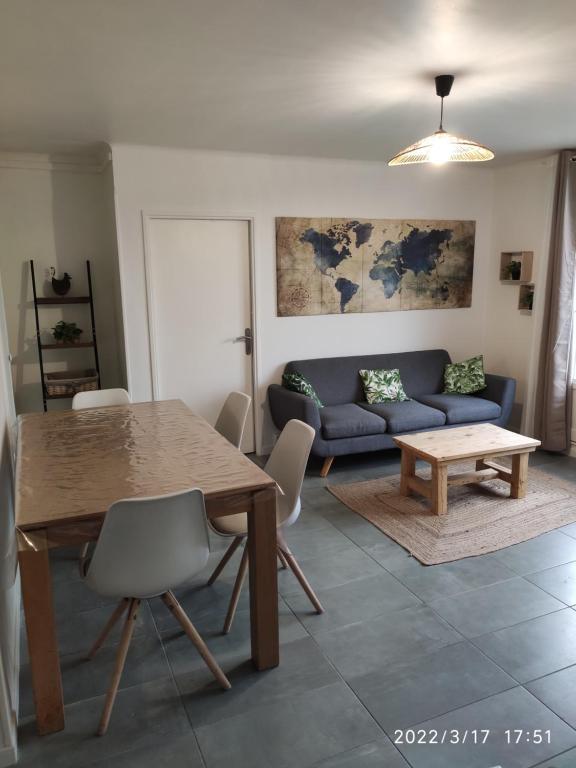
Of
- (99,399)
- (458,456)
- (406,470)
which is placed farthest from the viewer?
(406,470)

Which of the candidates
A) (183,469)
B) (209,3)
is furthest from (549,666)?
(209,3)

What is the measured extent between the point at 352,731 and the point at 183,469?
44.2 inches

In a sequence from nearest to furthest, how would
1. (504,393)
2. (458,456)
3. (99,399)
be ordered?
(458,456), (99,399), (504,393)

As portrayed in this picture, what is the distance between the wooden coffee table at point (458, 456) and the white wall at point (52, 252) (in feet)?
8.33

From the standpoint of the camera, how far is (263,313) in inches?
185

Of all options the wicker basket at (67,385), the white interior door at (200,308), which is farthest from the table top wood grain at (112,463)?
the white interior door at (200,308)

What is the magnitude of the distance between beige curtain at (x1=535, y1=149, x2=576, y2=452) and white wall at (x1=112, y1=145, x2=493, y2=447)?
0.96 meters

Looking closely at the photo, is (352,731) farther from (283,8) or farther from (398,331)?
(398,331)

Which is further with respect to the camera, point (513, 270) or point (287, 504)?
point (513, 270)

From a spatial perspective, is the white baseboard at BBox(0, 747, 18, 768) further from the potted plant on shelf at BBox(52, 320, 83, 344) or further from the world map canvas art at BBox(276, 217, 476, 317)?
the world map canvas art at BBox(276, 217, 476, 317)

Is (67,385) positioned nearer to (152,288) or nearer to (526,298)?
(152,288)

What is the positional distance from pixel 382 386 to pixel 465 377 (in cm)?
82

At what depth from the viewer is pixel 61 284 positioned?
14.6 feet

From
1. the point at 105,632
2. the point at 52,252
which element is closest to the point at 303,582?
the point at 105,632
